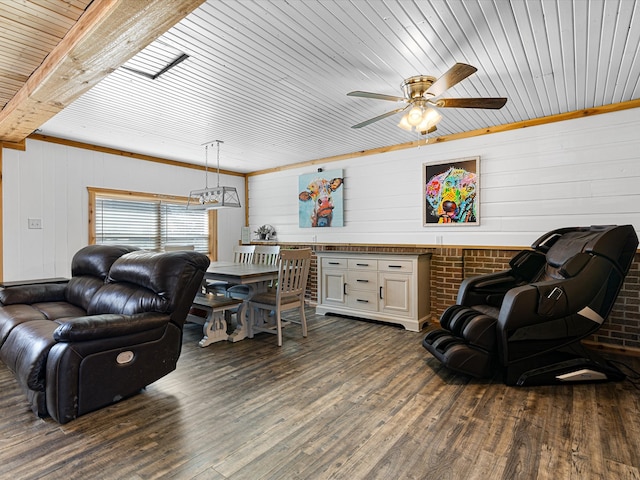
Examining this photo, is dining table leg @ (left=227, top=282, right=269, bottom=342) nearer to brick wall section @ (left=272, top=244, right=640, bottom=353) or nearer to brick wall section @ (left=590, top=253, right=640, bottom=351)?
brick wall section @ (left=272, top=244, right=640, bottom=353)

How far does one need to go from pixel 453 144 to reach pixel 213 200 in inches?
128

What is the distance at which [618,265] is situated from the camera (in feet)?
9.42

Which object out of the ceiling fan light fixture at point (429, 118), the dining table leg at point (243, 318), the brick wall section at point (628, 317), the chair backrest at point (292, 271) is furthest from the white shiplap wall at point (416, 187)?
the dining table leg at point (243, 318)

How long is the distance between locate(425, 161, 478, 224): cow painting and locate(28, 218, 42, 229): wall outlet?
5.12 meters

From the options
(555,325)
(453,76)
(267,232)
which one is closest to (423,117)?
(453,76)

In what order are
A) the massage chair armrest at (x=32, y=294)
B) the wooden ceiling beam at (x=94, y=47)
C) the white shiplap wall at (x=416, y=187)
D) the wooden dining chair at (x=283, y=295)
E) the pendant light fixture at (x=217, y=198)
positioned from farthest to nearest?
the pendant light fixture at (x=217, y=198), the wooden dining chair at (x=283, y=295), the white shiplap wall at (x=416, y=187), the massage chair armrest at (x=32, y=294), the wooden ceiling beam at (x=94, y=47)

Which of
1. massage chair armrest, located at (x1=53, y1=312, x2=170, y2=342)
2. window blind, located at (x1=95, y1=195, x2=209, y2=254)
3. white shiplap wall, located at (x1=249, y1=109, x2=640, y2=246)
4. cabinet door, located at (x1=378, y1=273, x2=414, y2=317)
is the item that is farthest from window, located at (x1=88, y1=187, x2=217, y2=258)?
cabinet door, located at (x1=378, y1=273, x2=414, y2=317)

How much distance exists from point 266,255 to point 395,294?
1.96 meters

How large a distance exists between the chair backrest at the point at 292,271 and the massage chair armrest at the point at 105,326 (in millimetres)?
1325

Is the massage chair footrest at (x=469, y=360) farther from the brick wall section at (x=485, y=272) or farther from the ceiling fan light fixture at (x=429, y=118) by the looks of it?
the ceiling fan light fixture at (x=429, y=118)

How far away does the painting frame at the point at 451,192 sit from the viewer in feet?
14.5

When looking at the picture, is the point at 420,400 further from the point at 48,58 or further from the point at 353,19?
the point at 48,58

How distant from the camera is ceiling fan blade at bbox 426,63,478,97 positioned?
2.14 meters

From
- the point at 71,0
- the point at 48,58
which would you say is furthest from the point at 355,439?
the point at 48,58
